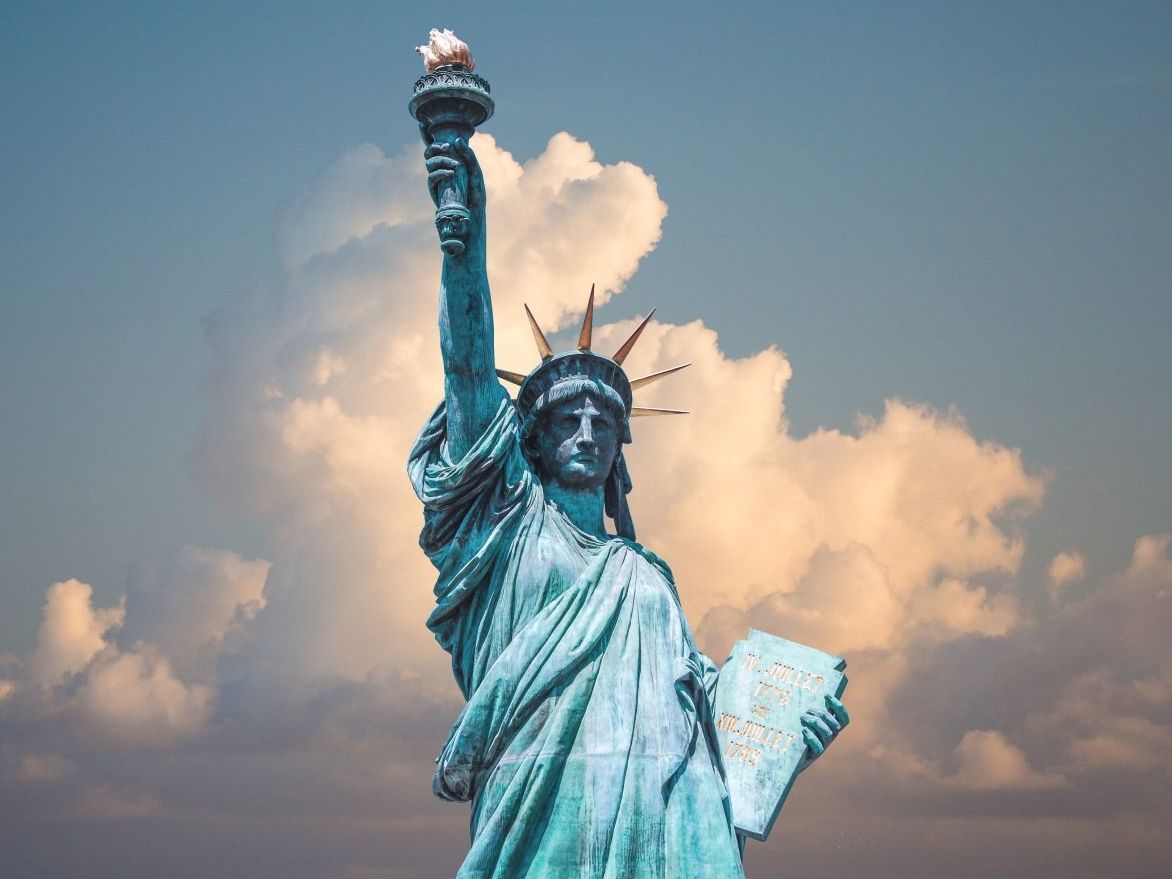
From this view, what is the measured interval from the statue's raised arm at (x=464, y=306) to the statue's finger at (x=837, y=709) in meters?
3.30

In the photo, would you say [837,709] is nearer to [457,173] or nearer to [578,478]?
[578,478]

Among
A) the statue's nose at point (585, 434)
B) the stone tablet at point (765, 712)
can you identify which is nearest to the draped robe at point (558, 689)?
the stone tablet at point (765, 712)

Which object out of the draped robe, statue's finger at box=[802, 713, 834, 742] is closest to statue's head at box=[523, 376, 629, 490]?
the draped robe

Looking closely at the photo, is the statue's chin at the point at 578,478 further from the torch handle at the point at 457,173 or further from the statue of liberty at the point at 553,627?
the torch handle at the point at 457,173

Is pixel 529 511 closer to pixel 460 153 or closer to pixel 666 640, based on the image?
pixel 666 640

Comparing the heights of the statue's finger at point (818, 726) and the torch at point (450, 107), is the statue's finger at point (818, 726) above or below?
below

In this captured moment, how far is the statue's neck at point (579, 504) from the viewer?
53.9 ft

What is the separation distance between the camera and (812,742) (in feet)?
52.7

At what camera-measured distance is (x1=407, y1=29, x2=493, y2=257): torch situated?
15742 millimetres

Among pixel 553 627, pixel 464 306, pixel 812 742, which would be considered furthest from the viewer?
pixel 812 742

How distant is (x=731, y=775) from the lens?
1608 centimetres

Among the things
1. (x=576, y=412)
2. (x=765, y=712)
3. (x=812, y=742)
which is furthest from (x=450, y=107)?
(x=812, y=742)

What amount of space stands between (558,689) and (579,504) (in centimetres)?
172

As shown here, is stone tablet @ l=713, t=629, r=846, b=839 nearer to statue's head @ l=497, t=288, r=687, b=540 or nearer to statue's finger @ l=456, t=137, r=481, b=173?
statue's head @ l=497, t=288, r=687, b=540
